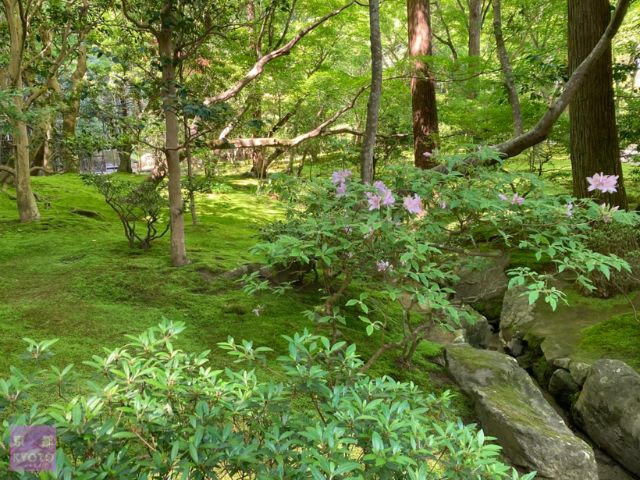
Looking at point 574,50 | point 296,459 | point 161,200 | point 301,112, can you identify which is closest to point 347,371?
point 296,459

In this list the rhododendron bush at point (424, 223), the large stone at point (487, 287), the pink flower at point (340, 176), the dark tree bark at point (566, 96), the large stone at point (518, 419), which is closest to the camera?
the rhododendron bush at point (424, 223)

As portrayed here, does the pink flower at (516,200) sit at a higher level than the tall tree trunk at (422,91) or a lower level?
lower

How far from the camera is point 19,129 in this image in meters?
6.46

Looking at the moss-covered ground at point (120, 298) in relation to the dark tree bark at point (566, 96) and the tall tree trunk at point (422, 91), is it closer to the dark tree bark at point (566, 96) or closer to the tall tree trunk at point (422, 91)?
the dark tree bark at point (566, 96)

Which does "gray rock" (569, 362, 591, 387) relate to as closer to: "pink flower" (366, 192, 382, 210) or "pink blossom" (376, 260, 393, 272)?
"pink blossom" (376, 260, 393, 272)

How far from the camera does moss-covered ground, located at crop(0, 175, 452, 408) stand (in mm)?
3469

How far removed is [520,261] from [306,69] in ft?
18.6

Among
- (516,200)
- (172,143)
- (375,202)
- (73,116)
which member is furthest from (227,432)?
(73,116)

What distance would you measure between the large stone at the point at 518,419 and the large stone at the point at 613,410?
0.48 m

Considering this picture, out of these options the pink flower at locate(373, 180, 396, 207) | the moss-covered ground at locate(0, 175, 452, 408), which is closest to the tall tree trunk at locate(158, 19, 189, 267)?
the moss-covered ground at locate(0, 175, 452, 408)

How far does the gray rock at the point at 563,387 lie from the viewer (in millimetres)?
4043

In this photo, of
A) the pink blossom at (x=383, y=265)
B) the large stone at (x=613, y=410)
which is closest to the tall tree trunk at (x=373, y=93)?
the pink blossom at (x=383, y=265)

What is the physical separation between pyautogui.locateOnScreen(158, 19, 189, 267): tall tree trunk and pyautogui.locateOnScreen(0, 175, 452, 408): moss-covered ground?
0.93ft

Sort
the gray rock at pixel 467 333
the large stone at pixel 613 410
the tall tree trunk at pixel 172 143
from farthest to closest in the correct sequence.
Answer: the gray rock at pixel 467 333 → the tall tree trunk at pixel 172 143 → the large stone at pixel 613 410
